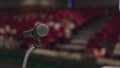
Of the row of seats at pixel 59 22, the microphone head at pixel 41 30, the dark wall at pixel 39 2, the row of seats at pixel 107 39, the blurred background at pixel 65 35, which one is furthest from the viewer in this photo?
the dark wall at pixel 39 2

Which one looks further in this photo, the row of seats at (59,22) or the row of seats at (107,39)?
the row of seats at (59,22)

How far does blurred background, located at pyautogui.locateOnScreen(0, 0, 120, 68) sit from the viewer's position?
13.6 feet

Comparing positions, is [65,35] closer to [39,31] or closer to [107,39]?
[107,39]

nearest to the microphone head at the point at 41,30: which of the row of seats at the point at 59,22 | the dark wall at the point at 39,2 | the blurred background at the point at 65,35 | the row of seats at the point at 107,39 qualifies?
the blurred background at the point at 65,35

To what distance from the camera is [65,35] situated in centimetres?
570

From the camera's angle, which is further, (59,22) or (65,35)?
(59,22)

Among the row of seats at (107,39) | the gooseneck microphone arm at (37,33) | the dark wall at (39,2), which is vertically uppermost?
the dark wall at (39,2)

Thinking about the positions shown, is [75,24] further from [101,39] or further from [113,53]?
[113,53]

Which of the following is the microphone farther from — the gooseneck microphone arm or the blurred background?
the blurred background

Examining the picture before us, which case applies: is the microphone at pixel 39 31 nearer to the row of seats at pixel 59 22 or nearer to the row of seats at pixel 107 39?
the row of seats at pixel 107 39

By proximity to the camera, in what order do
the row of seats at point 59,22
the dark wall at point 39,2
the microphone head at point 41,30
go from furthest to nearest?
the dark wall at point 39,2, the row of seats at point 59,22, the microphone head at point 41,30

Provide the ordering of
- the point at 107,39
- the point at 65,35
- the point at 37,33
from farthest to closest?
the point at 65,35 < the point at 107,39 < the point at 37,33

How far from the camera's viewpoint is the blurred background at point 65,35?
415 centimetres

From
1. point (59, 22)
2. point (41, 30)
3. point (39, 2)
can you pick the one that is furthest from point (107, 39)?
point (39, 2)
